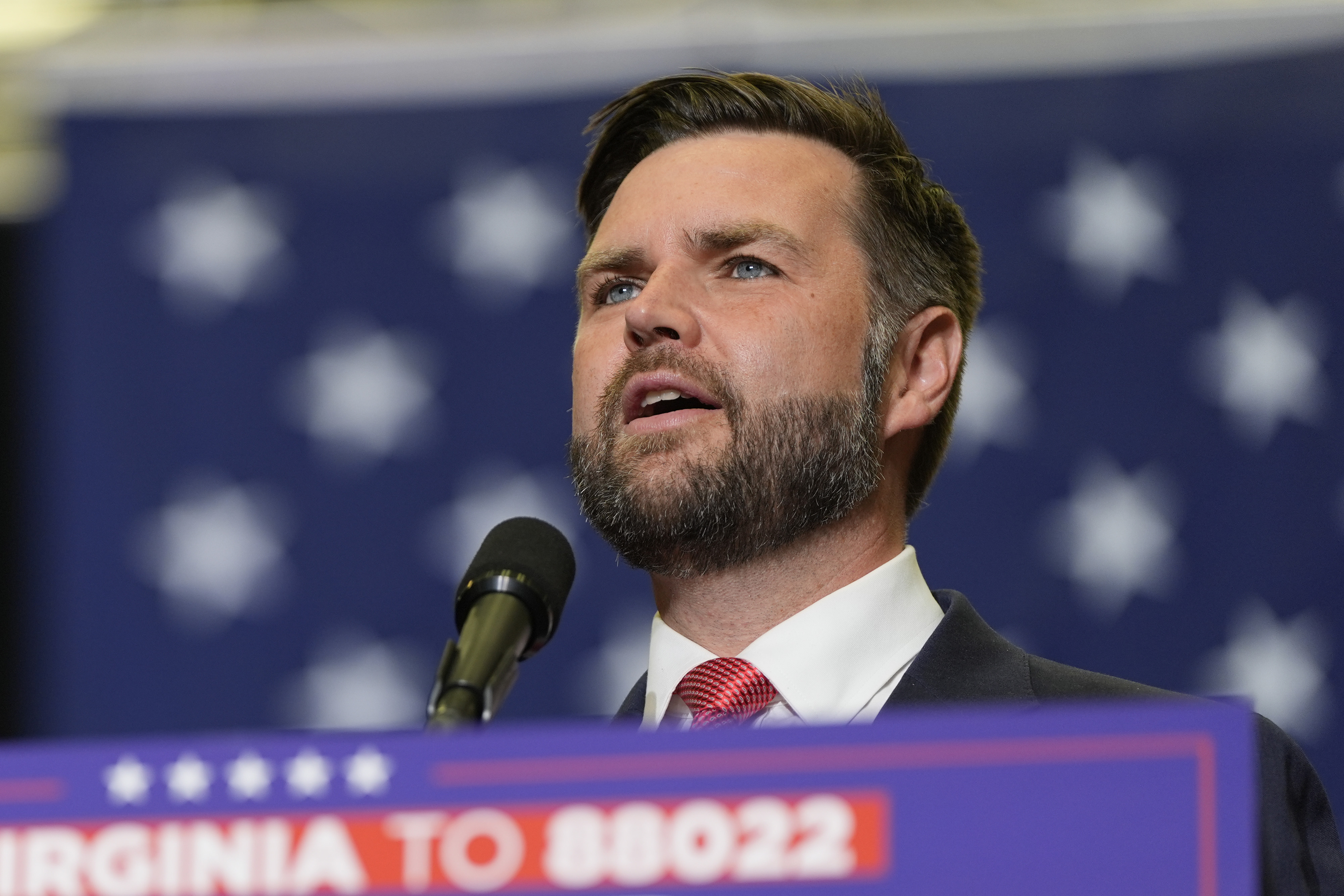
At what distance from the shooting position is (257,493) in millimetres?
3438

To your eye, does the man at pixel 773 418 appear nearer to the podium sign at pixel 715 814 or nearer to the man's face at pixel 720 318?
the man's face at pixel 720 318

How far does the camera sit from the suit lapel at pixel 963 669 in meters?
1.37

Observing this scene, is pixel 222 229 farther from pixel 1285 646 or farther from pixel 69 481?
pixel 1285 646

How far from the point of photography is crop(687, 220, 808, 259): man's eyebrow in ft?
5.08

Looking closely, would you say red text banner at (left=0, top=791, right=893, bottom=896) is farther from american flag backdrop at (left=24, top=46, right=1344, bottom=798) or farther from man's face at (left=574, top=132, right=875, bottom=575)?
american flag backdrop at (left=24, top=46, right=1344, bottom=798)

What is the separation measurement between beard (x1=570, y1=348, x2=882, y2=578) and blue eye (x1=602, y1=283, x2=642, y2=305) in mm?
149

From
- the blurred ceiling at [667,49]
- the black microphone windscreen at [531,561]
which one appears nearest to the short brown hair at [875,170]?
the black microphone windscreen at [531,561]

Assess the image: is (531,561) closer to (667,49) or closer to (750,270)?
(750,270)

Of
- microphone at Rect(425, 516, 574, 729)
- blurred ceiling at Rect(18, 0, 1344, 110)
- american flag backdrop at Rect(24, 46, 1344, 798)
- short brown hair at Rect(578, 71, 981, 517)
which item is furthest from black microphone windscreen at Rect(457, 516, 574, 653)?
blurred ceiling at Rect(18, 0, 1344, 110)

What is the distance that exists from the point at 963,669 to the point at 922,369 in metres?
0.42

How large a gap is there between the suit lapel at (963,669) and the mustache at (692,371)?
294mm

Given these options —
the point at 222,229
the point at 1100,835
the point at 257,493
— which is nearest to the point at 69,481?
the point at 257,493

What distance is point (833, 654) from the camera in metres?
1.45

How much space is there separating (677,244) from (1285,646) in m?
2.12
